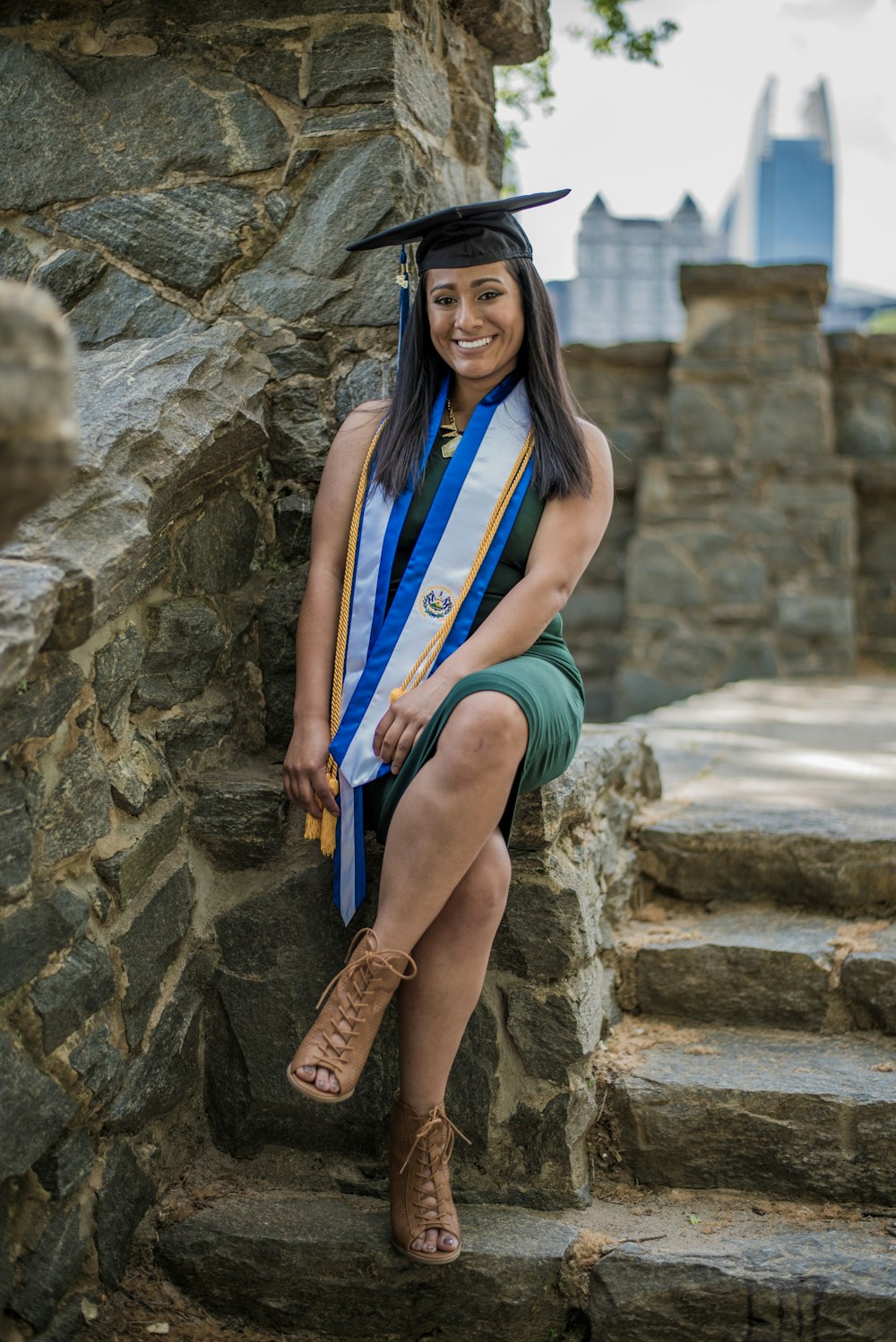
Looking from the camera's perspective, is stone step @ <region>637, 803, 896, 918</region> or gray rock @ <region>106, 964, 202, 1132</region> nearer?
gray rock @ <region>106, 964, 202, 1132</region>


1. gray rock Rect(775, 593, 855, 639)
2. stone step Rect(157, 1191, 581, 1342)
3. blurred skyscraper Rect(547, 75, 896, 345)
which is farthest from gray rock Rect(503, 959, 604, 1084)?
blurred skyscraper Rect(547, 75, 896, 345)

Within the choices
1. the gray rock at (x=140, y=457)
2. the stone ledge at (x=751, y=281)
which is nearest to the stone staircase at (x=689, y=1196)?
the gray rock at (x=140, y=457)

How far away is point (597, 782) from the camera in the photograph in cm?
253

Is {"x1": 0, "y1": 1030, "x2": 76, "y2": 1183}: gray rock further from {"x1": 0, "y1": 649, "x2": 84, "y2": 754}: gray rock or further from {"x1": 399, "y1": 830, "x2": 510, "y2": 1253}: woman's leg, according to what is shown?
{"x1": 399, "y1": 830, "x2": 510, "y2": 1253}: woman's leg

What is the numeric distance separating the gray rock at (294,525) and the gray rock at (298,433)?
0.05m

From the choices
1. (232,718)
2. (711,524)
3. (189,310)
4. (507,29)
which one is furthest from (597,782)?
(711,524)

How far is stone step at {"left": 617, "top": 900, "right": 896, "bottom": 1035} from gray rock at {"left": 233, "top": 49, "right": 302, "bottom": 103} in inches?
70.2

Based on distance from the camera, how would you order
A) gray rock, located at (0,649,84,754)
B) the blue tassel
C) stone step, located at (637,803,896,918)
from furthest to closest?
stone step, located at (637,803,896,918) < the blue tassel < gray rock, located at (0,649,84,754)

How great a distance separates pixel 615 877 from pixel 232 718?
851mm

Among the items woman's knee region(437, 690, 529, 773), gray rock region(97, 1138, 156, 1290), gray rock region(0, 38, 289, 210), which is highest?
gray rock region(0, 38, 289, 210)

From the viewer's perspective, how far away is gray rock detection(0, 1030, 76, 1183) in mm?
1744

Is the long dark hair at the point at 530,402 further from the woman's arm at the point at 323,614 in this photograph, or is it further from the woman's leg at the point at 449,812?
the woman's leg at the point at 449,812

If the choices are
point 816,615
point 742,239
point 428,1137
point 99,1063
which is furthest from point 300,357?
point 742,239

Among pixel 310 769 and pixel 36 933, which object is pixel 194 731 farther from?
pixel 36 933
